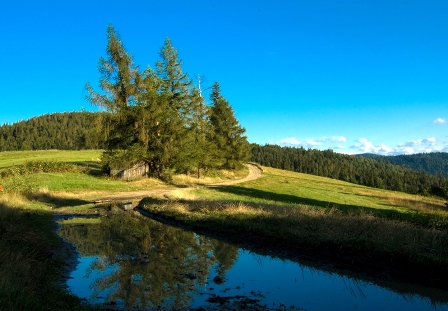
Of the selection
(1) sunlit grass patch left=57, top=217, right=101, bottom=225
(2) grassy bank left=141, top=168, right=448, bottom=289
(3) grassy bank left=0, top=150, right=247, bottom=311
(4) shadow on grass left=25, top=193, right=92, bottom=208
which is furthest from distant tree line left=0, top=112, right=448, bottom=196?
(2) grassy bank left=141, top=168, right=448, bottom=289

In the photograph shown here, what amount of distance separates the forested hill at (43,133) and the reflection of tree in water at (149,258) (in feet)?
343

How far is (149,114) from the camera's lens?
110ft

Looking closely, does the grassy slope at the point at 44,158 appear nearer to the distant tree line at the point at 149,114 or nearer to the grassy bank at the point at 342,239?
the distant tree line at the point at 149,114

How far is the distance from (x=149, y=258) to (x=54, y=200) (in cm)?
1579

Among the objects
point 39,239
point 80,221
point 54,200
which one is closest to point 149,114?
point 54,200

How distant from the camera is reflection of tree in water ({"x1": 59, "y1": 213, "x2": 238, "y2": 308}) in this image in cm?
753

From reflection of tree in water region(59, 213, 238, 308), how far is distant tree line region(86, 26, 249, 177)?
731 inches

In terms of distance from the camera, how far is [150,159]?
3650cm

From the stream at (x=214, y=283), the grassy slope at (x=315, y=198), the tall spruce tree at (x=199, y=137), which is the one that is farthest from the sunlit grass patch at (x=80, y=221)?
the tall spruce tree at (x=199, y=137)

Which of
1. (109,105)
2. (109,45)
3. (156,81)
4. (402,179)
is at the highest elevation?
(109,45)

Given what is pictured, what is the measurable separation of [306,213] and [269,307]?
312 inches

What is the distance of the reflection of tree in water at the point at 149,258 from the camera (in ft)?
24.7

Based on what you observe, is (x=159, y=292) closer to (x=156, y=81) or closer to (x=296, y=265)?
(x=296, y=265)

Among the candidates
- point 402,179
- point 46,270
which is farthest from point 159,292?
point 402,179
